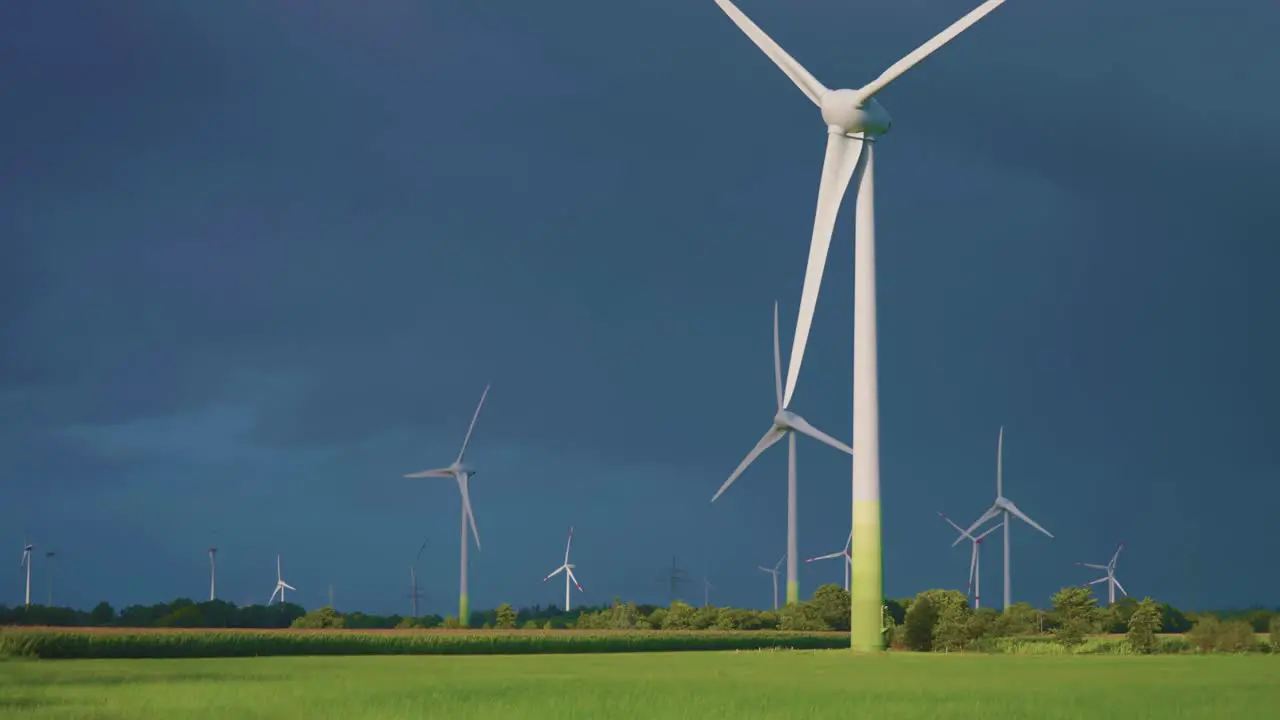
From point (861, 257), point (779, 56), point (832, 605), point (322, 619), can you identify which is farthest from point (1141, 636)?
point (322, 619)

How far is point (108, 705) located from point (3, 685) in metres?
8.70

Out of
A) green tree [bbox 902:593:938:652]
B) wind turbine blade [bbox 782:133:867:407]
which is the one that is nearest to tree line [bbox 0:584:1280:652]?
green tree [bbox 902:593:938:652]

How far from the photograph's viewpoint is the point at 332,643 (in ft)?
217

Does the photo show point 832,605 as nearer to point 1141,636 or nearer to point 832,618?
point 832,618

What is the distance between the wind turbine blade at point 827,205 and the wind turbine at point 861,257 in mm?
41

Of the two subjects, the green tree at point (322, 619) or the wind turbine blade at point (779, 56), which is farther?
the green tree at point (322, 619)

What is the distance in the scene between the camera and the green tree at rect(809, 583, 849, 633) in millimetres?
94750

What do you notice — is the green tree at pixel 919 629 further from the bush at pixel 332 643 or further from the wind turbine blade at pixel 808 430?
the wind turbine blade at pixel 808 430

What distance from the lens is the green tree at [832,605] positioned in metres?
94.8

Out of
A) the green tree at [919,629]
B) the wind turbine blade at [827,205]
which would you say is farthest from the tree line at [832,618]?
the wind turbine blade at [827,205]

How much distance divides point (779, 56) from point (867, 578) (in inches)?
948

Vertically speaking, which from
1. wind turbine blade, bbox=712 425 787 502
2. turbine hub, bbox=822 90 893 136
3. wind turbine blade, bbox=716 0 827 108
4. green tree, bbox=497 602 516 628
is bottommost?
green tree, bbox=497 602 516 628

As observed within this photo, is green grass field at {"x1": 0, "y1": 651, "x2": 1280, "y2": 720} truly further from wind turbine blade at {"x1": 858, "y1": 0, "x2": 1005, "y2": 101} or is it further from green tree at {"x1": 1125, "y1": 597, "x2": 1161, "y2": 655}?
wind turbine blade at {"x1": 858, "y1": 0, "x2": 1005, "y2": 101}

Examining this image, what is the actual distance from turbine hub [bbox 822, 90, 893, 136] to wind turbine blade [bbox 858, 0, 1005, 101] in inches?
15.3
